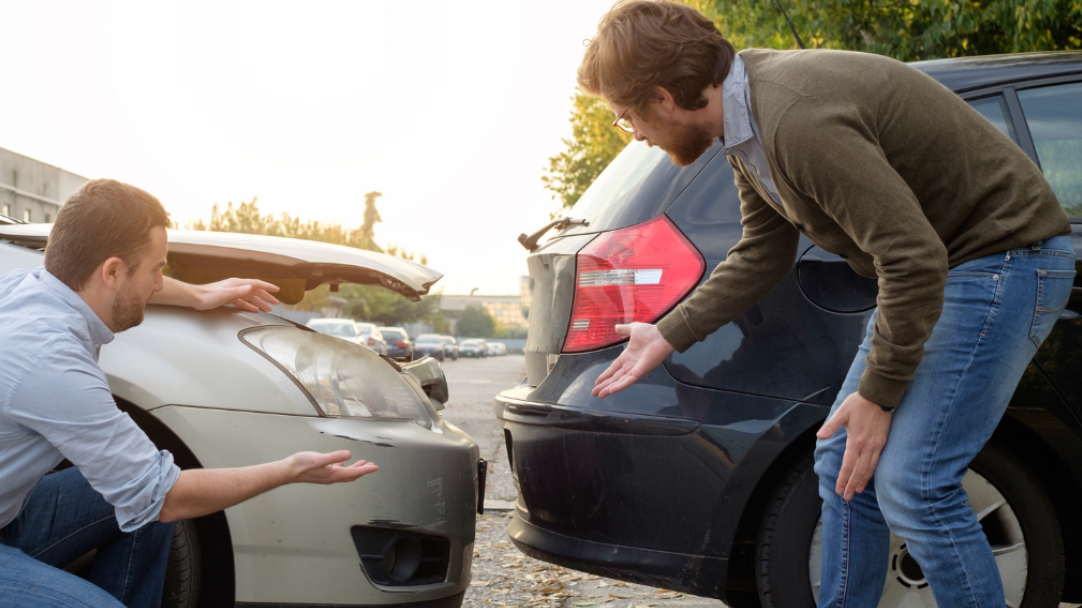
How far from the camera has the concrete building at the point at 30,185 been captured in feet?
112

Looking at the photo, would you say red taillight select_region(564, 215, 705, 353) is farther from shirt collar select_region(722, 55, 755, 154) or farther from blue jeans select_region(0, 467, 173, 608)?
blue jeans select_region(0, 467, 173, 608)

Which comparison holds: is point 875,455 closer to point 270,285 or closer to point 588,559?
point 588,559

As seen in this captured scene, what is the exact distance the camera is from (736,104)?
5.83ft

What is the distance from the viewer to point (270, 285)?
2.52m

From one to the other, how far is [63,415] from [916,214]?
1.58 m

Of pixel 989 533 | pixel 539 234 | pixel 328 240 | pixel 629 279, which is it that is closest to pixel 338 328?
pixel 539 234

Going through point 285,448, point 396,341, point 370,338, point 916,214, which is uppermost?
point 916,214

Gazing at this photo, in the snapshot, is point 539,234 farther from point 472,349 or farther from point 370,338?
point 472,349

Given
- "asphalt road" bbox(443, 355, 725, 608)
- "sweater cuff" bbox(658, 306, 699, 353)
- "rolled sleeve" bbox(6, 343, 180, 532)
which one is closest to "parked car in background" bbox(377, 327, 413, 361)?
"asphalt road" bbox(443, 355, 725, 608)

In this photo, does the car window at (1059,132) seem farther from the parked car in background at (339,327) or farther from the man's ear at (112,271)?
the parked car in background at (339,327)

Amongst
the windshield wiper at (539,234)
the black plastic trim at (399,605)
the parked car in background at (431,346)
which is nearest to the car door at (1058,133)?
the windshield wiper at (539,234)

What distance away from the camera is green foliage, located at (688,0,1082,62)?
690 cm

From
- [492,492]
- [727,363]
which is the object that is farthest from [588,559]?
[492,492]

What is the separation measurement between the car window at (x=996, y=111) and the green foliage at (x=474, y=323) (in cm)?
11779
